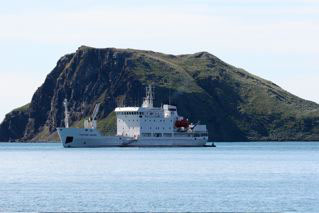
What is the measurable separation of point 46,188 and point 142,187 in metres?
9.14

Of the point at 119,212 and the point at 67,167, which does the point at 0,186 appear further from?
the point at 67,167

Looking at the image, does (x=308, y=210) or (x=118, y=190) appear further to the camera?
(x=118, y=190)

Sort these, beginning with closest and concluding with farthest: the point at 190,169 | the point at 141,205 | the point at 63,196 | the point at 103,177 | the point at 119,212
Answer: the point at 119,212
the point at 141,205
the point at 63,196
the point at 103,177
the point at 190,169

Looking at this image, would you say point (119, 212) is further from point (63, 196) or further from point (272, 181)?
point (272, 181)

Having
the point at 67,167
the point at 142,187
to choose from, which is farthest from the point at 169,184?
the point at 67,167

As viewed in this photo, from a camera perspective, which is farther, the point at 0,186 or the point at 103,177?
the point at 103,177

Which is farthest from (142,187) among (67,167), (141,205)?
(67,167)

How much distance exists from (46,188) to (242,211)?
25.8 m

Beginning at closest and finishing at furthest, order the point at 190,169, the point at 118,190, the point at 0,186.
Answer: the point at 118,190, the point at 0,186, the point at 190,169

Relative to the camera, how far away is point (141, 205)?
2638 inches

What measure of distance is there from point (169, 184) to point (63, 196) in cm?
1557

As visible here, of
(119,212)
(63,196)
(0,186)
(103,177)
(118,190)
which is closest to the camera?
(119,212)

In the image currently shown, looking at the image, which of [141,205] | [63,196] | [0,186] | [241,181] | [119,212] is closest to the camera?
[119,212]

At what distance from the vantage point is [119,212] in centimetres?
6288
